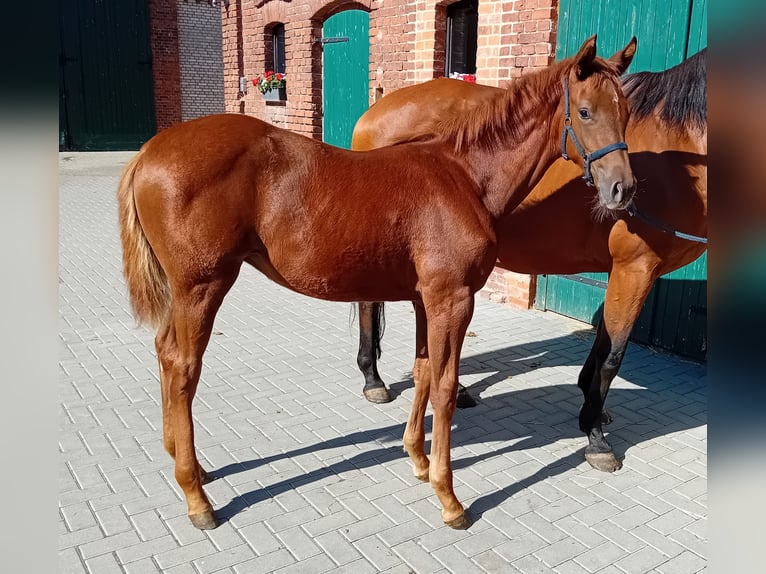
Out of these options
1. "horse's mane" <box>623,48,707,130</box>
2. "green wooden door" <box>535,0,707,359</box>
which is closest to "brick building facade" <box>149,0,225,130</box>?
"green wooden door" <box>535,0,707,359</box>

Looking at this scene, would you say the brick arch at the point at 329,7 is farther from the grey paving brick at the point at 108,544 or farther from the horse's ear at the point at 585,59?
the grey paving brick at the point at 108,544

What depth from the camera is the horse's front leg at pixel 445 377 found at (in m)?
2.88

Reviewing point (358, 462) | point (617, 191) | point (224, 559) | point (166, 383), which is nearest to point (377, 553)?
point (224, 559)

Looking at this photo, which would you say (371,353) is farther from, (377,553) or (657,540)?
(657,540)

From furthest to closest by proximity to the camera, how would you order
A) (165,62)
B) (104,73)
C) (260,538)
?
(165,62), (104,73), (260,538)

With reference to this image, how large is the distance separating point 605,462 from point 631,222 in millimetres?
1432

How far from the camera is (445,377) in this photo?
2979 mm

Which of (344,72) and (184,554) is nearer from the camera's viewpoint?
(184,554)

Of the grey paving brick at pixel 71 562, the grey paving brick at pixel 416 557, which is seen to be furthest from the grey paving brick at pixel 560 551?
the grey paving brick at pixel 71 562

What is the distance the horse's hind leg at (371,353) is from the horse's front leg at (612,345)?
1.42 meters

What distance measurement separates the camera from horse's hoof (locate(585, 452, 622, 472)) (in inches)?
141

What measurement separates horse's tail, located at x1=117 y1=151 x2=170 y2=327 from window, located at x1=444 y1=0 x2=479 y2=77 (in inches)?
203
